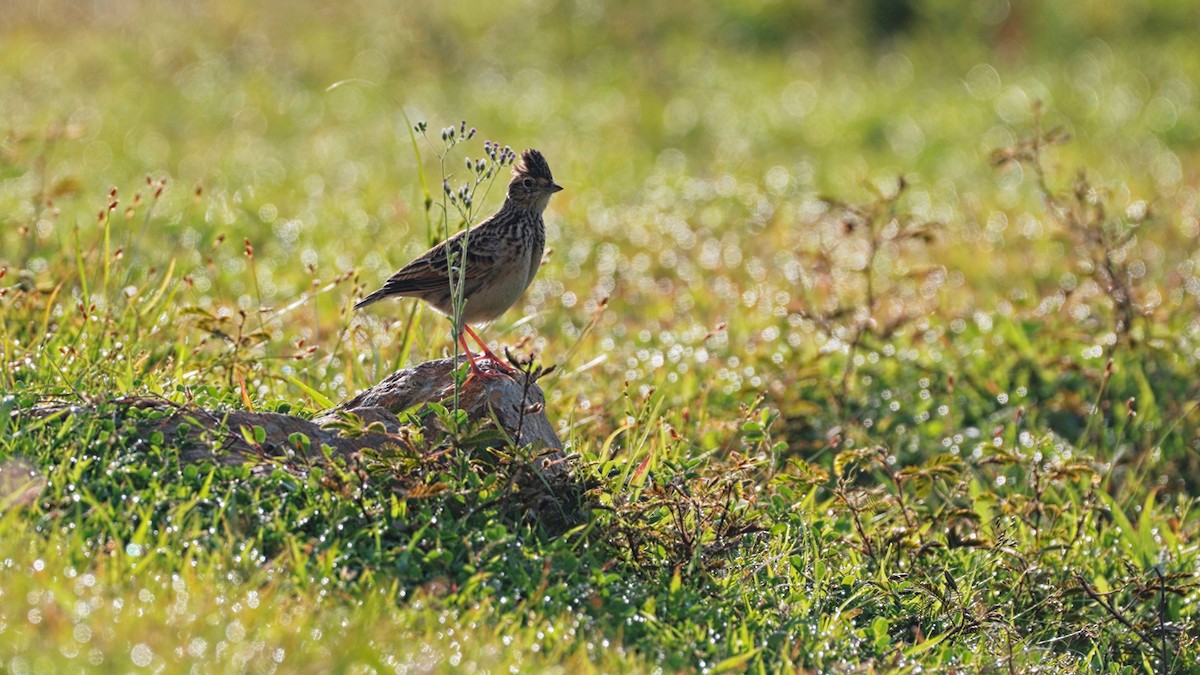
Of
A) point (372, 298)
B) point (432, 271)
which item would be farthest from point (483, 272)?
point (372, 298)

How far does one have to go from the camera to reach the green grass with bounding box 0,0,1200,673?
445 cm

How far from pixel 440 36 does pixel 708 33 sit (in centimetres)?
323

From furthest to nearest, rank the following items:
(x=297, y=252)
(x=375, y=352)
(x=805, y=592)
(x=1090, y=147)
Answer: (x=1090, y=147), (x=297, y=252), (x=375, y=352), (x=805, y=592)

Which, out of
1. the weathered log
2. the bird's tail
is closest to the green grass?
the weathered log

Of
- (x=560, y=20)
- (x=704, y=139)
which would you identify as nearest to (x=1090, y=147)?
(x=704, y=139)

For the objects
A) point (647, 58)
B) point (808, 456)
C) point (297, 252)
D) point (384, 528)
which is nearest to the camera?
point (384, 528)

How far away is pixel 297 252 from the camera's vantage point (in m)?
9.77

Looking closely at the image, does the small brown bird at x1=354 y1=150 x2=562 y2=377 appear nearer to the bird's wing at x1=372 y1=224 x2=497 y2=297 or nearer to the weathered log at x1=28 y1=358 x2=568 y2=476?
the bird's wing at x1=372 y1=224 x2=497 y2=297

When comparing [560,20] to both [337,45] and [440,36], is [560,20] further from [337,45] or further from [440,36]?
[337,45]

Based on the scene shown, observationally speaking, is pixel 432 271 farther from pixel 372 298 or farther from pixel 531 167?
pixel 531 167

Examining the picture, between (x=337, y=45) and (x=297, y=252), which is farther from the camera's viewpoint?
(x=337, y=45)

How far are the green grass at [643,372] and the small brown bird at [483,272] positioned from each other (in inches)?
13.4

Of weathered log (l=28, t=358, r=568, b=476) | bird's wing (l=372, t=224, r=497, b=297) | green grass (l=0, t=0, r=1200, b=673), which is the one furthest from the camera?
bird's wing (l=372, t=224, r=497, b=297)

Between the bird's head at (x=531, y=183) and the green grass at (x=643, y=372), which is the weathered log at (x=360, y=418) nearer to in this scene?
the green grass at (x=643, y=372)
